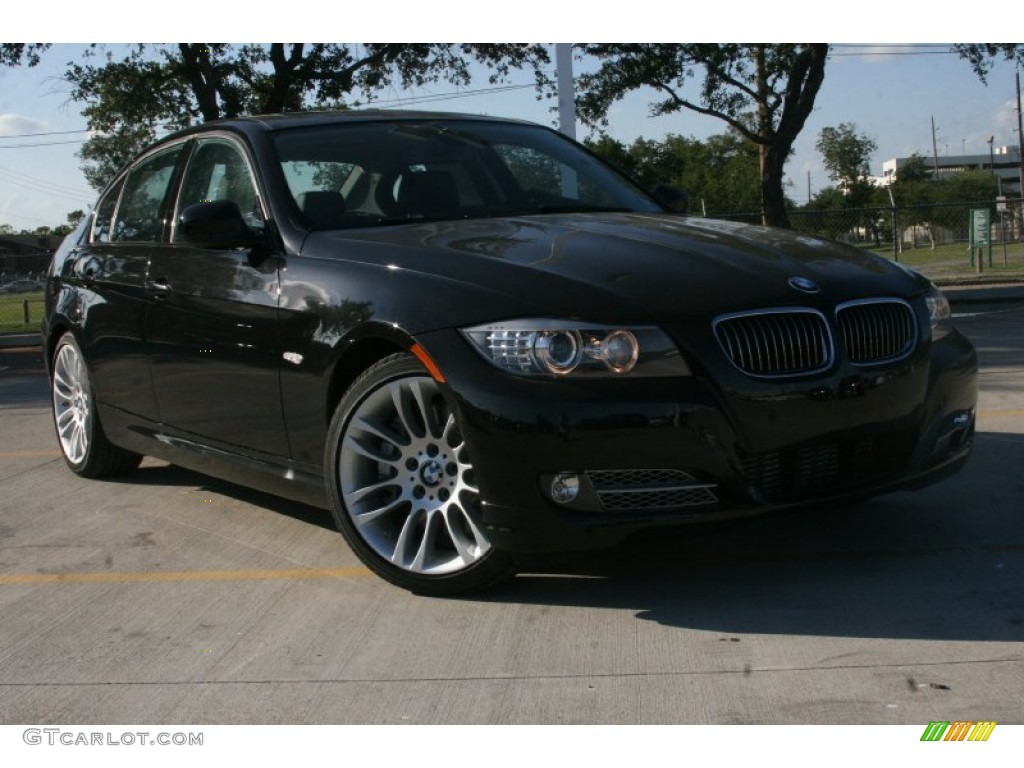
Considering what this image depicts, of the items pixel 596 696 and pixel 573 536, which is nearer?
pixel 596 696

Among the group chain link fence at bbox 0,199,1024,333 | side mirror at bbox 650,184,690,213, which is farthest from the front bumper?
chain link fence at bbox 0,199,1024,333

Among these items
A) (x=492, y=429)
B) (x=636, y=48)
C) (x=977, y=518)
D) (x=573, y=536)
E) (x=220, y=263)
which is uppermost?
(x=636, y=48)

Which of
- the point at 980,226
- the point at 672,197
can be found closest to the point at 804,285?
the point at 672,197

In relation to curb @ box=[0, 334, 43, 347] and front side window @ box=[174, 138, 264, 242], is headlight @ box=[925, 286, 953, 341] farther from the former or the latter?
curb @ box=[0, 334, 43, 347]

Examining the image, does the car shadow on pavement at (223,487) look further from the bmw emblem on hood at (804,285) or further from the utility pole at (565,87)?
the utility pole at (565,87)

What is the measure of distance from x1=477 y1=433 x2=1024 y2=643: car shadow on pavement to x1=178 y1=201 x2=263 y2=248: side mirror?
1.71m

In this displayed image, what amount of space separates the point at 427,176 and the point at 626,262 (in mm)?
1413

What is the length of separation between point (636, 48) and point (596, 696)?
66.6 feet

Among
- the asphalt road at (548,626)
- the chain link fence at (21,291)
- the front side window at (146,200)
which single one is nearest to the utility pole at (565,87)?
the chain link fence at (21,291)

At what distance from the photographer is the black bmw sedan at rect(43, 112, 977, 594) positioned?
3.87m

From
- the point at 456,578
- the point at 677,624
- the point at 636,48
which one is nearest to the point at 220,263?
the point at 456,578

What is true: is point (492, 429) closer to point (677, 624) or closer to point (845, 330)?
point (677, 624)

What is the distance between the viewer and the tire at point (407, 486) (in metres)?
4.18
